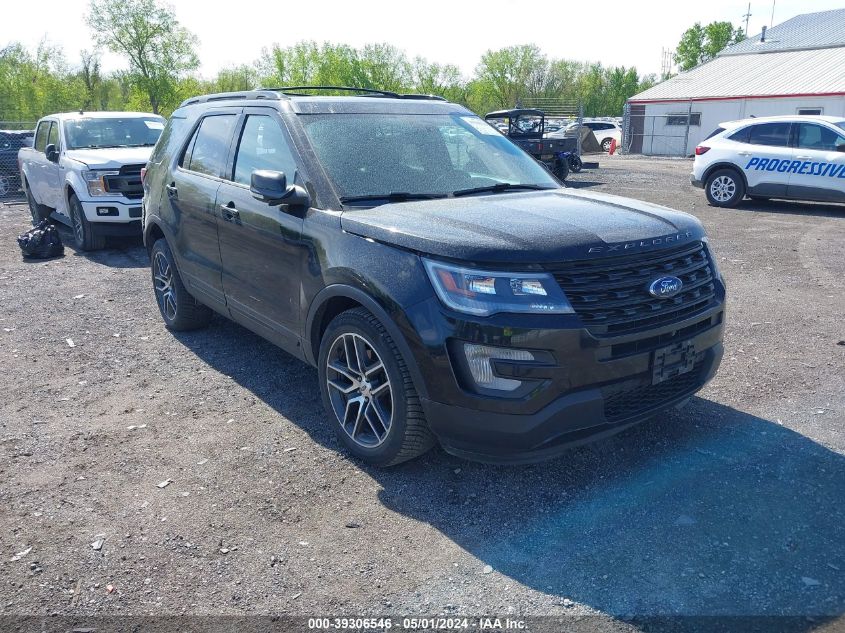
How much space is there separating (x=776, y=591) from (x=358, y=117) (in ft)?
11.0

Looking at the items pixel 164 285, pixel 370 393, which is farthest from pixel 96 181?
pixel 370 393

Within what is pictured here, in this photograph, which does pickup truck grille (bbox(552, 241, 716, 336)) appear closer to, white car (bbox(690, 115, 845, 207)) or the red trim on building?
white car (bbox(690, 115, 845, 207))

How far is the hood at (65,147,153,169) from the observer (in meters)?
9.46

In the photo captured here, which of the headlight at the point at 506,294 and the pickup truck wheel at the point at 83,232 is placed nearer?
the headlight at the point at 506,294

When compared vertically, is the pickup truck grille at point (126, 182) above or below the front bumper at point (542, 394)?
above

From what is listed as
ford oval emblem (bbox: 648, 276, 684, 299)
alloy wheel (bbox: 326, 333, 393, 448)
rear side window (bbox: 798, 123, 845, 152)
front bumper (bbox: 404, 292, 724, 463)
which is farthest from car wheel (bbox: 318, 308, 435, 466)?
rear side window (bbox: 798, 123, 845, 152)

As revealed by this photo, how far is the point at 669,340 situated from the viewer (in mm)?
3320

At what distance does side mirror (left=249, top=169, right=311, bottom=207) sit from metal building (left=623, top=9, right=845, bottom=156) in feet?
113

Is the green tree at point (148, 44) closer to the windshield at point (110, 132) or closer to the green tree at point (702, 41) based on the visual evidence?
the windshield at point (110, 132)

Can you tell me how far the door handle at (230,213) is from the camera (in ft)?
14.6

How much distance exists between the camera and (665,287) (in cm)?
324

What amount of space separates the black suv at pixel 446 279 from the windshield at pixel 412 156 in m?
0.01

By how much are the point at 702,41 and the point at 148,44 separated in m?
66.2

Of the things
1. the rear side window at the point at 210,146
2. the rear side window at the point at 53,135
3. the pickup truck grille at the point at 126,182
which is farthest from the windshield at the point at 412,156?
the rear side window at the point at 53,135
